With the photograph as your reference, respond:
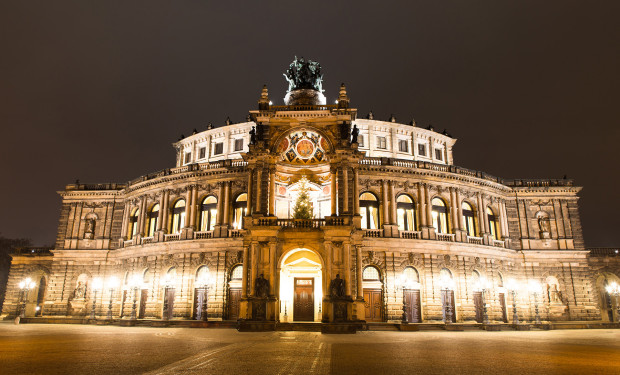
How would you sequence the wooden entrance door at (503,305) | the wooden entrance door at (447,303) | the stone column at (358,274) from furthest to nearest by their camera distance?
the wooden entrance door at (503,305) < the wooden entrance door at (447,303) < the stone column at (358,274)

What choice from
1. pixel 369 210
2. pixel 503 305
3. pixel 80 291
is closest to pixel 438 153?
pixel 369 210

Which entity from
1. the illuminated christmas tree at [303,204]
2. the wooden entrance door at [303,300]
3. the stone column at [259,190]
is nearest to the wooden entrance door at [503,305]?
the wooden entrance door at [303,300]

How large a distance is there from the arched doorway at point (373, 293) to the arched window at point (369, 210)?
13.5 feet

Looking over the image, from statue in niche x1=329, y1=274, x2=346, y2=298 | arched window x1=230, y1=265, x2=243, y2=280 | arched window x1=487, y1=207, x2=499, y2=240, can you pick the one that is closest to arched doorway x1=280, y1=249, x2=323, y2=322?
statue in niche x1=329, y1=274, x2=346, y2=298

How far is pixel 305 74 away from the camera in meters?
45.1

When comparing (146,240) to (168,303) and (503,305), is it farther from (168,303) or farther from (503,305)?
(503,305)

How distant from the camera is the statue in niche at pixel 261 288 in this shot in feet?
99.0

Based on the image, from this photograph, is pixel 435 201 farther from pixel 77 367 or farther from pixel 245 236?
pixel 77 367

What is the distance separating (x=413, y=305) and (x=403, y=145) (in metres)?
21.4

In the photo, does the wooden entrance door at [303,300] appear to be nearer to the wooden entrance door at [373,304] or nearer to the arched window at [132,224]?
the wooden entrance door at [373,304]

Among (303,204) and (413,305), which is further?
(413,305)

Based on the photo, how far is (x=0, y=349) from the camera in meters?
15.8

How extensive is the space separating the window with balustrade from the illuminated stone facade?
0.19 m

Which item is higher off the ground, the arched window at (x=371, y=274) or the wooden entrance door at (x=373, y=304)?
the arched window at (x=371, y=274)
